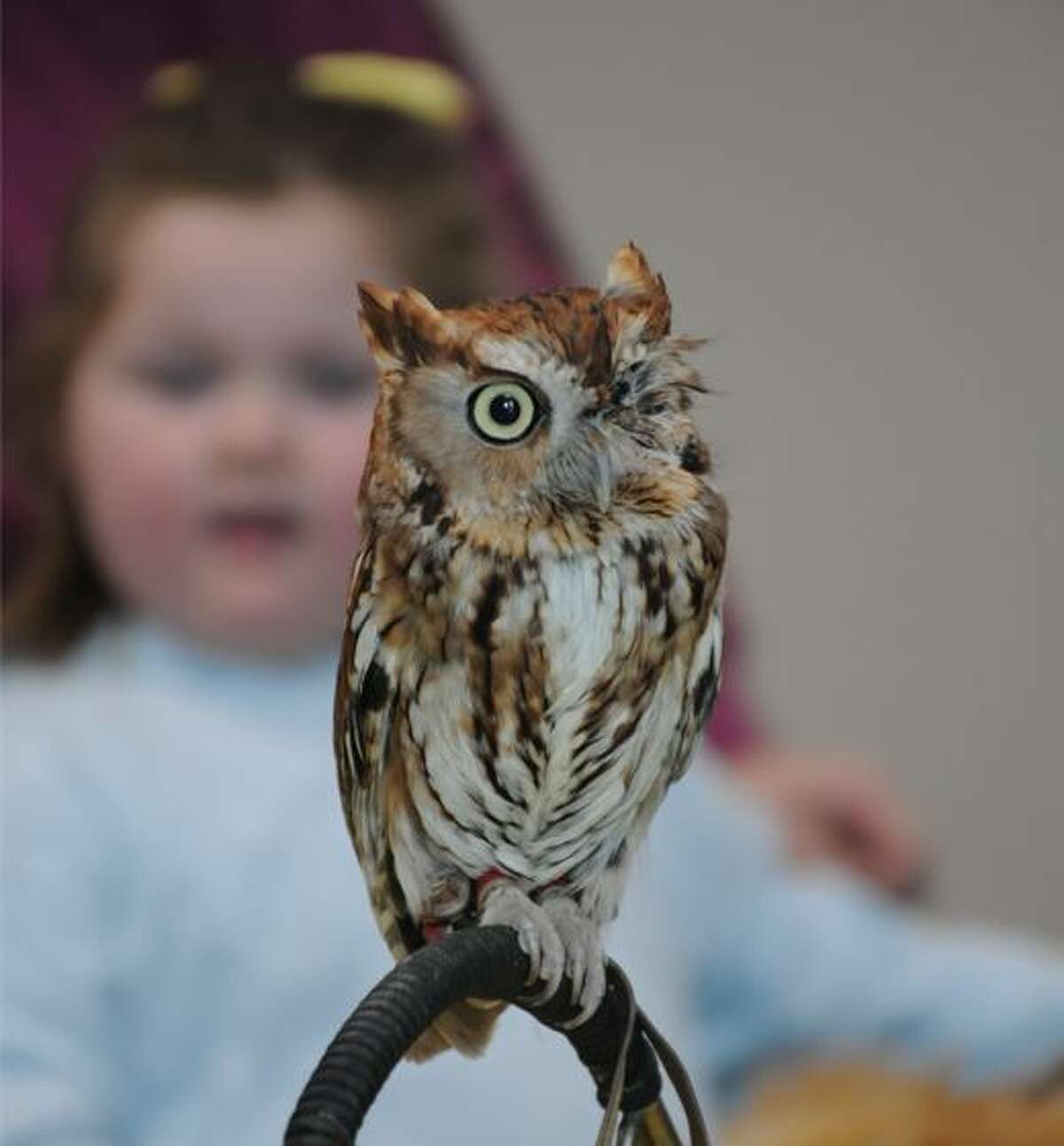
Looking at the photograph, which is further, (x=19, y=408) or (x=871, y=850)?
(x=871, y=850)

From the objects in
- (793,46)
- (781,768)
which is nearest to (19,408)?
(793,46)

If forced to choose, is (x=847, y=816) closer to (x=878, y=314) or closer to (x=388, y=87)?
(x=878, y=314)

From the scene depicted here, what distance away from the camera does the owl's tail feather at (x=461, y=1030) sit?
0.24 m

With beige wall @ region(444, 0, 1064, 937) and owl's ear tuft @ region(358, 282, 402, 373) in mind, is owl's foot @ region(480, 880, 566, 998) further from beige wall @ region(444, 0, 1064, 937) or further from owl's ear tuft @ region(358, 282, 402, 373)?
beige wall @ region(444, 0, 1064, 937)

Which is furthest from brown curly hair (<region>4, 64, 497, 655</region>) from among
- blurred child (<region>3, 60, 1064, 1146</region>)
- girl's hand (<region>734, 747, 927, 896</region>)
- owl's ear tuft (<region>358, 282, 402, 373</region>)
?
girl's hand (<region>734, 747, 927, 896</region>)

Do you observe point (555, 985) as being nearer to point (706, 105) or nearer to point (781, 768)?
point (706, 105)

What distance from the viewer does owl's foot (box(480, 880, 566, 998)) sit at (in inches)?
8.8

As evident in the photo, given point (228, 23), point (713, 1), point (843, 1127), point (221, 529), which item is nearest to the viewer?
point (221, 529)

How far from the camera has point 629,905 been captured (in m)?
0.33

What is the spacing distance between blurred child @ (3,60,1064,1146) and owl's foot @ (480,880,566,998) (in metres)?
0.07

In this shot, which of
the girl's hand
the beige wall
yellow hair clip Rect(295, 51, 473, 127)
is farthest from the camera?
the girl's hand

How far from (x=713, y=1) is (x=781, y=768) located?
0.40 m

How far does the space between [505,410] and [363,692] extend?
0.06 meters

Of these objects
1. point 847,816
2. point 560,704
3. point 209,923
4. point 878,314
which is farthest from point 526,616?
point 847,816
